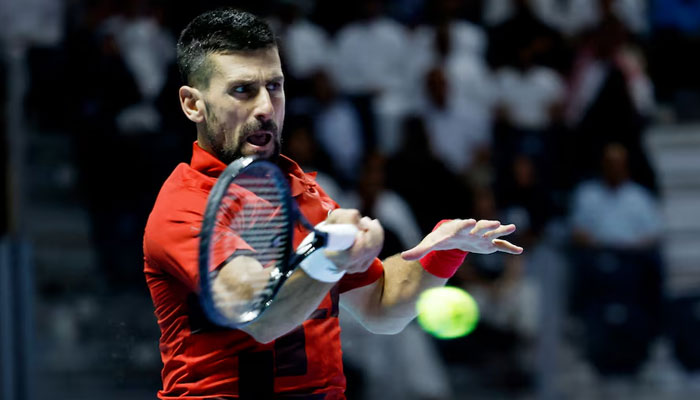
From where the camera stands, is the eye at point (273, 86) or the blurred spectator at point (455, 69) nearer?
the eye at point (273, 86)

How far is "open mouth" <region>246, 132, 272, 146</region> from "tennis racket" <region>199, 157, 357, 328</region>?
232 millimetres

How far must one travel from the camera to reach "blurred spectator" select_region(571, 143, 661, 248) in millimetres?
8453

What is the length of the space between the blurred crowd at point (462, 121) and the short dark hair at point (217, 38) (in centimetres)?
366

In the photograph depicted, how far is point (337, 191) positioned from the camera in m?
7.78

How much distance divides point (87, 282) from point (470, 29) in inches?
183

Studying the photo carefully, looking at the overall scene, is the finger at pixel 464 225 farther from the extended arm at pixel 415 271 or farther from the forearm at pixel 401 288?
the forearm at pixel 401 288

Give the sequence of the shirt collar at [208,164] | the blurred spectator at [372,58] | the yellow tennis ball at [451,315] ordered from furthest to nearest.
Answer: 1. the blurred spectator at [372,58]
2. the yellow tennis ball at [451,315]
3. the shirt collar at [208,164]

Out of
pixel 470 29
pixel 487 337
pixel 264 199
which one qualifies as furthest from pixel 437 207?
pixel 264 199

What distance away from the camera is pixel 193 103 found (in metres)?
3.09

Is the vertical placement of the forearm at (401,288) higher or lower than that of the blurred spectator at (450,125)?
higher

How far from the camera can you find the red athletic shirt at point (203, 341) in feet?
9.36

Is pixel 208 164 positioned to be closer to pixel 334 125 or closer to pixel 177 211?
pixel 177 211

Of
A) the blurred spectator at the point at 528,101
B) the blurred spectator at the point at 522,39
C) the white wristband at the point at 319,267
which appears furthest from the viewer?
the blurred spectator at the point at 522,39

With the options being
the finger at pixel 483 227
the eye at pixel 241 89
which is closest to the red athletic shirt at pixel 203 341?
the eye at pixel 241 89
